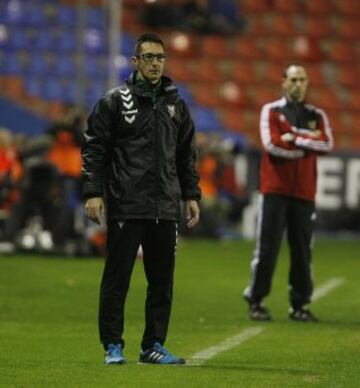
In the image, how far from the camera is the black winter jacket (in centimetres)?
876

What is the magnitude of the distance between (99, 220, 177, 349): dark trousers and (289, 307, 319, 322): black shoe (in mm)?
3827

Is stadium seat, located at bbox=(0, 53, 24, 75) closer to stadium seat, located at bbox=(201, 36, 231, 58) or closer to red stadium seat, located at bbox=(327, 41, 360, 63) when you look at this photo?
stadium seat, located at bbox=(201, 36, 231, 58)

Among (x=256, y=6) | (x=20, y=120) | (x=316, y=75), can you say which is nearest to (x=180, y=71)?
(x=256, y=6)

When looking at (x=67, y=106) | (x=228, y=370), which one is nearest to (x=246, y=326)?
(x=228, y=370)

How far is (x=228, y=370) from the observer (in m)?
8.90

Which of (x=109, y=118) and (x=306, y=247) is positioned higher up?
(x=109, y=118)

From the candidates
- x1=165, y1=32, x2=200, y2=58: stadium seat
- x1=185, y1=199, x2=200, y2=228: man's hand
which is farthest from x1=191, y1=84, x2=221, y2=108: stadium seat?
x1=185, y1=199, x2=200, y2=228: man's hand

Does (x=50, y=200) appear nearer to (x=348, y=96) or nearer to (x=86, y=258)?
(x=86, y=258)

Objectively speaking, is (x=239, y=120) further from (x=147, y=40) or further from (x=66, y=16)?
(x=147, y=40)

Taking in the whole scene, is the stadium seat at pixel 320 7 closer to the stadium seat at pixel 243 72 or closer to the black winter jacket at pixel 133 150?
the stadium seat at pixel 243 72

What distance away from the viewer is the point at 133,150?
28.9ft

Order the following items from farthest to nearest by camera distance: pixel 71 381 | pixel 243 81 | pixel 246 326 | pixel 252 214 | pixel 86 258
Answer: pixel 243 81, pixel 252 214, pixel 86 258, pixel 246 326, pixel 71 381

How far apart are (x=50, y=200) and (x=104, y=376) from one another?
13.9m

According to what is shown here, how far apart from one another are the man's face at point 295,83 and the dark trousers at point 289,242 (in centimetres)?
84
